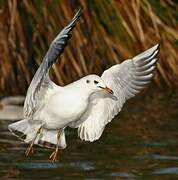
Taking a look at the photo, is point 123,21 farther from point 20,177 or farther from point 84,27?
point 20,177

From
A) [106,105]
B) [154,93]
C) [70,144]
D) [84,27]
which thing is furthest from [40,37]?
[106,105]

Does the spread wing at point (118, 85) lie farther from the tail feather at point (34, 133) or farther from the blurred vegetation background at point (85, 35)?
the blurred vegetation background at point (85, 35)

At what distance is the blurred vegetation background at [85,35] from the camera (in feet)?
42.4

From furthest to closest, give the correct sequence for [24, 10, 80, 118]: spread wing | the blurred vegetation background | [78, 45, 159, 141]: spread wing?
the blurred vegetation background → [78, 45, 159, 141]: spread wing → [24, 10, 80, 118]: spread wing

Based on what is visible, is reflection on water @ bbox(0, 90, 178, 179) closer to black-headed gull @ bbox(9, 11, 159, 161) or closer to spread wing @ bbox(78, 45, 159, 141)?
black-headed gull @ bbox(9, 11, 159, 161)

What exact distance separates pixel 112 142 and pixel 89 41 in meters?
3.03

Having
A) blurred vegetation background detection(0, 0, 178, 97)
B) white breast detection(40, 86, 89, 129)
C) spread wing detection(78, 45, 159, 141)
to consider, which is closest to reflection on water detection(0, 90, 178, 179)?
spread wing detection(78, 45, 159, 141)

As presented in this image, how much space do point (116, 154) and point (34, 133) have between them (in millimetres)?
1279

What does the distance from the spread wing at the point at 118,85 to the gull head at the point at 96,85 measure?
48 cm

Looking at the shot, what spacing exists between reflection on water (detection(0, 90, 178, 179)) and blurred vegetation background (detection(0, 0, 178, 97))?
1236 mm

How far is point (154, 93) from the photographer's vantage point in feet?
44.9

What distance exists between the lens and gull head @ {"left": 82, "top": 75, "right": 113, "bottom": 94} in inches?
336

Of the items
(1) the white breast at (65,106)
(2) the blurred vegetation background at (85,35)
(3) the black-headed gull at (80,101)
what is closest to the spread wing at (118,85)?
(3) the black-headed gull at (80,101)

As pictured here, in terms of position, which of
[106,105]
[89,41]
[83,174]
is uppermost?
[89,41]
